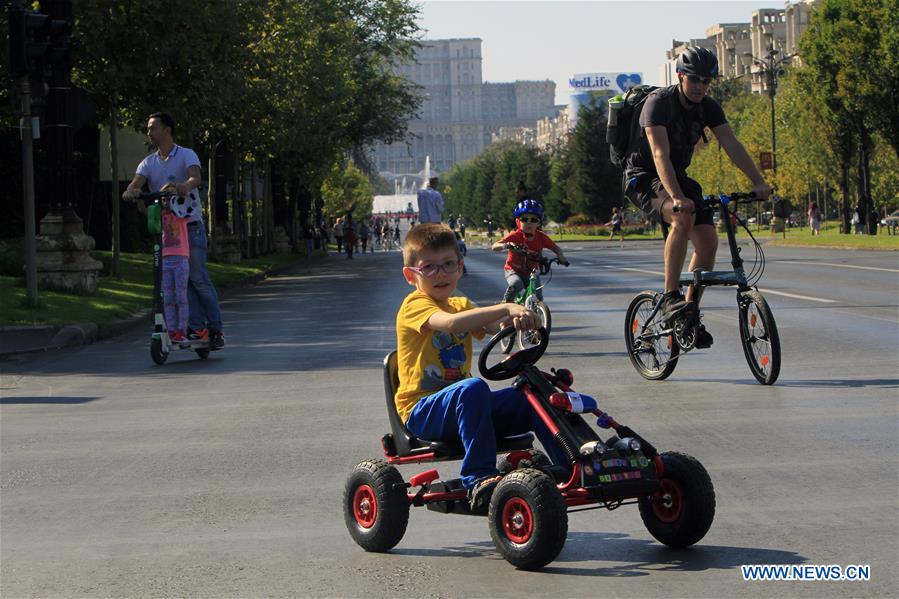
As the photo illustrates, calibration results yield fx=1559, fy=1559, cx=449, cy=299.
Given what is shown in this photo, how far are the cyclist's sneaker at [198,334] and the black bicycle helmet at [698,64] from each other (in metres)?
5.75

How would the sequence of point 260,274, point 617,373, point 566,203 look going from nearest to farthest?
point 617,373 → point 260,274 → point 566,203

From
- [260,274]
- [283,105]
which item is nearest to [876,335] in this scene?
[260,274]

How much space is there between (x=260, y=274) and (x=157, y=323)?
76.4 ft

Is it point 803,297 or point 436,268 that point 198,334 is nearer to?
point 436,268

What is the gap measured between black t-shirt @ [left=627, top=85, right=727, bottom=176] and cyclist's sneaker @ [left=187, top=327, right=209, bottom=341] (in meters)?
5.12

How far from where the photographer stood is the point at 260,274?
123 ft

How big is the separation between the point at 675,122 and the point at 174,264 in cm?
529

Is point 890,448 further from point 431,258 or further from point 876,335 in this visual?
point 876,335

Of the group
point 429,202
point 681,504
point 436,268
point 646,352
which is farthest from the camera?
point 429,202

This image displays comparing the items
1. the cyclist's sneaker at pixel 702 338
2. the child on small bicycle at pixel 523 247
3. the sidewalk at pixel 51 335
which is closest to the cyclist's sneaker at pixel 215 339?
the sidewalk at pixel 51 335

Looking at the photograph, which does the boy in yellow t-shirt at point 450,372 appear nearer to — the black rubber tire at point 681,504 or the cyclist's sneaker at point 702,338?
the black rubber tire at point 681,504

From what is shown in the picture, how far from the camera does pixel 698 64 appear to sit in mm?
10562

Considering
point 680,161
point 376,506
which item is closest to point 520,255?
point 680,161

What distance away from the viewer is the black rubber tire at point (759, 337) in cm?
1038
